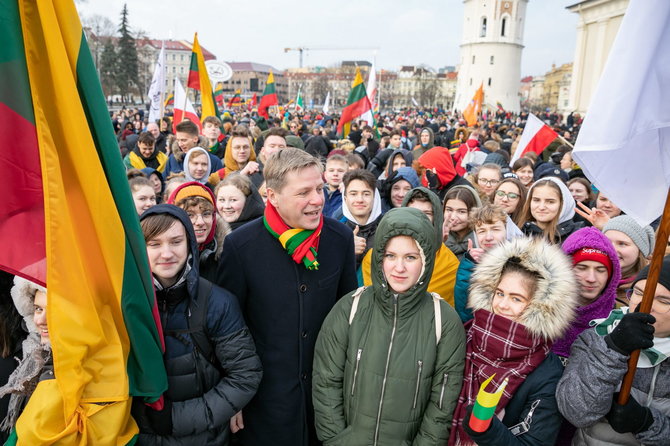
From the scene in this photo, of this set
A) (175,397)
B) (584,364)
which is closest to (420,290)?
(584,364)

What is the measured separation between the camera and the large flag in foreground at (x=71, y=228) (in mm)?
1616

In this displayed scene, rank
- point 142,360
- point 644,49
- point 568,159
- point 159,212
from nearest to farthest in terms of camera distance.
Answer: point 644,49
point 142,360
point 159,212
point 568,159

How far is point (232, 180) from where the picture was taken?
384 cm

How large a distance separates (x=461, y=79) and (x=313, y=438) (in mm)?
67708

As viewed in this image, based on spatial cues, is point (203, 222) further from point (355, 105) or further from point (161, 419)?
point (355, 105)

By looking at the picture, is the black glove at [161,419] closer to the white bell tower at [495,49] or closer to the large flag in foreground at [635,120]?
the large flag in foreground at [635,120]

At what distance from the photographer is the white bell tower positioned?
60062 mm

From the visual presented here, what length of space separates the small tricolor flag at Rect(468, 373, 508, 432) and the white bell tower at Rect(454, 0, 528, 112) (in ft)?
203

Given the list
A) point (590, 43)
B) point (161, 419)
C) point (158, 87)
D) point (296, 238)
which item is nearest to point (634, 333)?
point (296, 238)

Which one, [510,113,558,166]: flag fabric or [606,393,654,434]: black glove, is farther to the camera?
[510,113,558,166]: flag fabric

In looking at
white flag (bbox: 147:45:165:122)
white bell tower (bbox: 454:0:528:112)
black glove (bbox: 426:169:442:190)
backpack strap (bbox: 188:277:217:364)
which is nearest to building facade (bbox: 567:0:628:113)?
white bell tower (bbox: 454:0:528:112)

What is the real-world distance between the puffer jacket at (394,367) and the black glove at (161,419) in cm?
69

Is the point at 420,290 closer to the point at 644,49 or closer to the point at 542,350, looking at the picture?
the point at 542,350

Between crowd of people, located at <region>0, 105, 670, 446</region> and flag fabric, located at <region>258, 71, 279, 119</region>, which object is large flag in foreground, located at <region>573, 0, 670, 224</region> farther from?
flag fabric, located at <region>258, 71, 279, 119</region>
